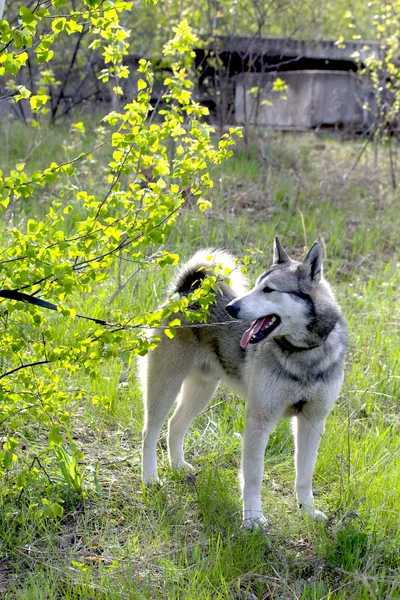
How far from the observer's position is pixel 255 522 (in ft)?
10.6

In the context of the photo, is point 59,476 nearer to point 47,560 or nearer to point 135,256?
point 47,560

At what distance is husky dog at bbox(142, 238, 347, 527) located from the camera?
3.36 m

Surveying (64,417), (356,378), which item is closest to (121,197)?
(64,417)

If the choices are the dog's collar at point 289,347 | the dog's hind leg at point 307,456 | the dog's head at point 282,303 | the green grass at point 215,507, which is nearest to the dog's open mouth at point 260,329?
the dog's head at point 282,303

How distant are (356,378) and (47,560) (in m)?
2.38

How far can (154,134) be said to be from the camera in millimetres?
2863

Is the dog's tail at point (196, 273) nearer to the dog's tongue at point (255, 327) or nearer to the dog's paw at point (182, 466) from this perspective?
the dog's tongue at point (255, 327)

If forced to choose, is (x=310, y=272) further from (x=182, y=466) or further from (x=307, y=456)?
(x=182, y=466)

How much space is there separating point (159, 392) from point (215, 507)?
25.9 inches

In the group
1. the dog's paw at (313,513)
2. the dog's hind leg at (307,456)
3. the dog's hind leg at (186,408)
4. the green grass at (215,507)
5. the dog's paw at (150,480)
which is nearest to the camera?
the green grass at (215,507)

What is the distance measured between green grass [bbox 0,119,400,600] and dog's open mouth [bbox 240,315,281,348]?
575mm

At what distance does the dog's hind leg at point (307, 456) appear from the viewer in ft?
11.4

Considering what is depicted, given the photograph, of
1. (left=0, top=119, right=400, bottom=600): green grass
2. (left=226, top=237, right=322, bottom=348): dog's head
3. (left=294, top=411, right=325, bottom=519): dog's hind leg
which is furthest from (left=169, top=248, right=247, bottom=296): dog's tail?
(left=294, top=411, right=325, bottom=519): dog's hind leg

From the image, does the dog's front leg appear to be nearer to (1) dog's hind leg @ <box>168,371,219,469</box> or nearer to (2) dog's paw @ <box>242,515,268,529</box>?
(2) dog's paw @ <box>242,515,268,529</box>
